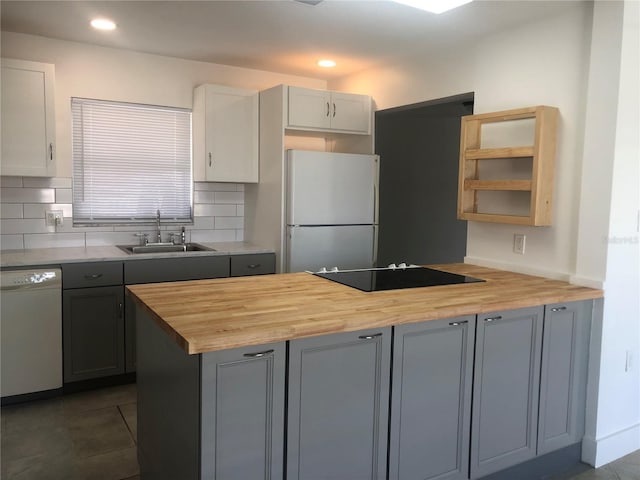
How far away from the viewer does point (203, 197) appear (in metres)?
4.45

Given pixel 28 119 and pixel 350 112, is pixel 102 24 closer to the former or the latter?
pixel 28 119

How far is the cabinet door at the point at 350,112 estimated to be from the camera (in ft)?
14.0

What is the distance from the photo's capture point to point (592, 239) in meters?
2.75

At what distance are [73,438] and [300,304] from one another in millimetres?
1673

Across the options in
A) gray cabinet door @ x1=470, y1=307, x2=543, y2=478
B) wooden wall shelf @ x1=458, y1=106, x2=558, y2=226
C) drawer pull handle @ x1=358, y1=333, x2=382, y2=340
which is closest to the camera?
drawer pull handle @ x1=358, y1=333, x2=382, y2=340

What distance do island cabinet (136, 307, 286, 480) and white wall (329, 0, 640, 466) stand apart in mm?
1827

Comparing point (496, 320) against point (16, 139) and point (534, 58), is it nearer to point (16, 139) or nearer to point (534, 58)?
point (534, 58)

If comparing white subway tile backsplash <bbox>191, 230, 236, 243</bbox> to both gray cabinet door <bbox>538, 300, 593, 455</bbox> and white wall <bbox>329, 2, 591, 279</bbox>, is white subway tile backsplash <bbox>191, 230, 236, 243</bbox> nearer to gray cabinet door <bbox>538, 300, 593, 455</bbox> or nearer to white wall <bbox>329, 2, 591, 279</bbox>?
white wall <bbox>329, 2, 591, 279</bbox>

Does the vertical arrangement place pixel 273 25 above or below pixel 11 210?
above

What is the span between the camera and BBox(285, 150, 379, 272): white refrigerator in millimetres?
3943

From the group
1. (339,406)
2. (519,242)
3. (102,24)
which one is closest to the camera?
(339,406)

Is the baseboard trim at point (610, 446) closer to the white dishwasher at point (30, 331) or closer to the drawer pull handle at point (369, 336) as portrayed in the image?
the drawer pull handle at point (369, 336)

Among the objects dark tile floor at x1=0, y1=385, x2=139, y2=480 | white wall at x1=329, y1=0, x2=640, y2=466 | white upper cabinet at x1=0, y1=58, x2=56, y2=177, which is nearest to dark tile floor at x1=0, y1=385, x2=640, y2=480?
dark tile floor at x1=0, y1=385, x2=139, y2=480

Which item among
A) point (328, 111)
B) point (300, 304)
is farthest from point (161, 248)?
point (300, 304)
